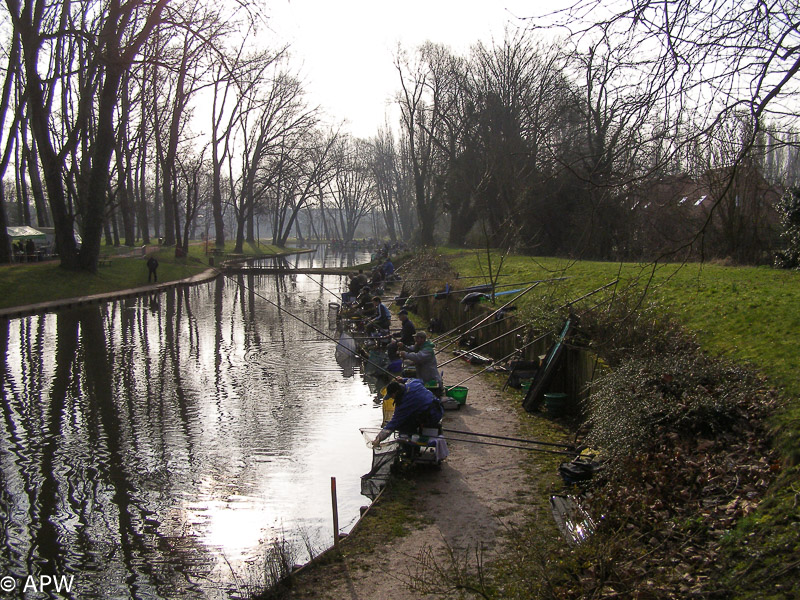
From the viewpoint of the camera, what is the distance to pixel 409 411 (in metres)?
9.39

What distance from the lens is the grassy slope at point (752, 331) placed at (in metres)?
5.13

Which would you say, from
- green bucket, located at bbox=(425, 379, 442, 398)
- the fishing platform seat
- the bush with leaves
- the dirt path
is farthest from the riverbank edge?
the bush with leaves

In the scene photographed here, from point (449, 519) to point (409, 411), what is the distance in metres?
2.00

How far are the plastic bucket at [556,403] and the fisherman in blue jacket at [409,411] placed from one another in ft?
9.94

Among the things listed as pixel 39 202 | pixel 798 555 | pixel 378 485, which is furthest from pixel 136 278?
pixel 798 555

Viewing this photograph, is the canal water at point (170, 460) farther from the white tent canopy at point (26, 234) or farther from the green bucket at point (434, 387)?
the white tent canopy at point (26, 234)

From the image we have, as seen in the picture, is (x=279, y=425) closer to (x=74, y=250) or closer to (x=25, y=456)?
(x=25, y=456)

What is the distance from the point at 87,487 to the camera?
877 centimetres

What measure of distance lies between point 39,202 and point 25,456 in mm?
42534

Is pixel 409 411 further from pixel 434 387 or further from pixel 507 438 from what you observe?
pixel 434 387

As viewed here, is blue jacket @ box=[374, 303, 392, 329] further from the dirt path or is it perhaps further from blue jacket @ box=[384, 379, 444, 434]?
blue jacket @ box=[384, 379, 444, 434]

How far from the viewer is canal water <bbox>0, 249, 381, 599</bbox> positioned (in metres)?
6.91

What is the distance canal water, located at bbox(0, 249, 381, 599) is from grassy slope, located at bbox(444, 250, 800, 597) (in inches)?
167

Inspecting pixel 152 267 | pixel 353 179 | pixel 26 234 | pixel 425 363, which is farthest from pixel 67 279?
pixel 353 179
